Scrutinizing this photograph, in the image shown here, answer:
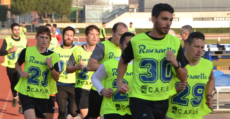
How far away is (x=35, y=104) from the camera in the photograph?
5.88 m

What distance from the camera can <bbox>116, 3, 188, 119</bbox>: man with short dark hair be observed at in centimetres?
393

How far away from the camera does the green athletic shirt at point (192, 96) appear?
456 cm

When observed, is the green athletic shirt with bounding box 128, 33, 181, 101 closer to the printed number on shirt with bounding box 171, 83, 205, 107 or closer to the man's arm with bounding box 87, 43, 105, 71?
the printed number on shirt with bounding box 171, 83, 205, 107

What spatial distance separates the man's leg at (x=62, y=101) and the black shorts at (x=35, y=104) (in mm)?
824

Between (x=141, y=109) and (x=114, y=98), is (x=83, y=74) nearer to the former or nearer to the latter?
(x=114, y=98)

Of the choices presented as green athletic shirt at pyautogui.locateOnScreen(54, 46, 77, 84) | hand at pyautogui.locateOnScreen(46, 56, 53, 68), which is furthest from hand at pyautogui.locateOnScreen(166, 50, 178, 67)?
green athletic shirt at pyautogui.locateOnScreen(54, 46, 77, 84)

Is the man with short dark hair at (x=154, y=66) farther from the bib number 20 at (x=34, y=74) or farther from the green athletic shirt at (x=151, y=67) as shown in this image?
the bib number 20 at (x=34, y=74)

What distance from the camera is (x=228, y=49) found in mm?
11914

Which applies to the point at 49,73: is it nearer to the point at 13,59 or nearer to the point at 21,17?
the point at 13,59

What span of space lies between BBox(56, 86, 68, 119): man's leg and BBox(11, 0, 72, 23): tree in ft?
196

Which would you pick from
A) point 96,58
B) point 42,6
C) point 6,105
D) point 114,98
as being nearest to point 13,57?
point 6,105

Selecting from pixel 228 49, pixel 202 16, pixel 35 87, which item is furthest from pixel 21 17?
pixel 35 87

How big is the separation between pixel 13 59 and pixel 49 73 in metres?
4.15

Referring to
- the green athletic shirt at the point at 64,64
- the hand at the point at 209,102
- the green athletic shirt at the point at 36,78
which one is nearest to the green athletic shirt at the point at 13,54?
the green athletic shirt at the point at 64,64
